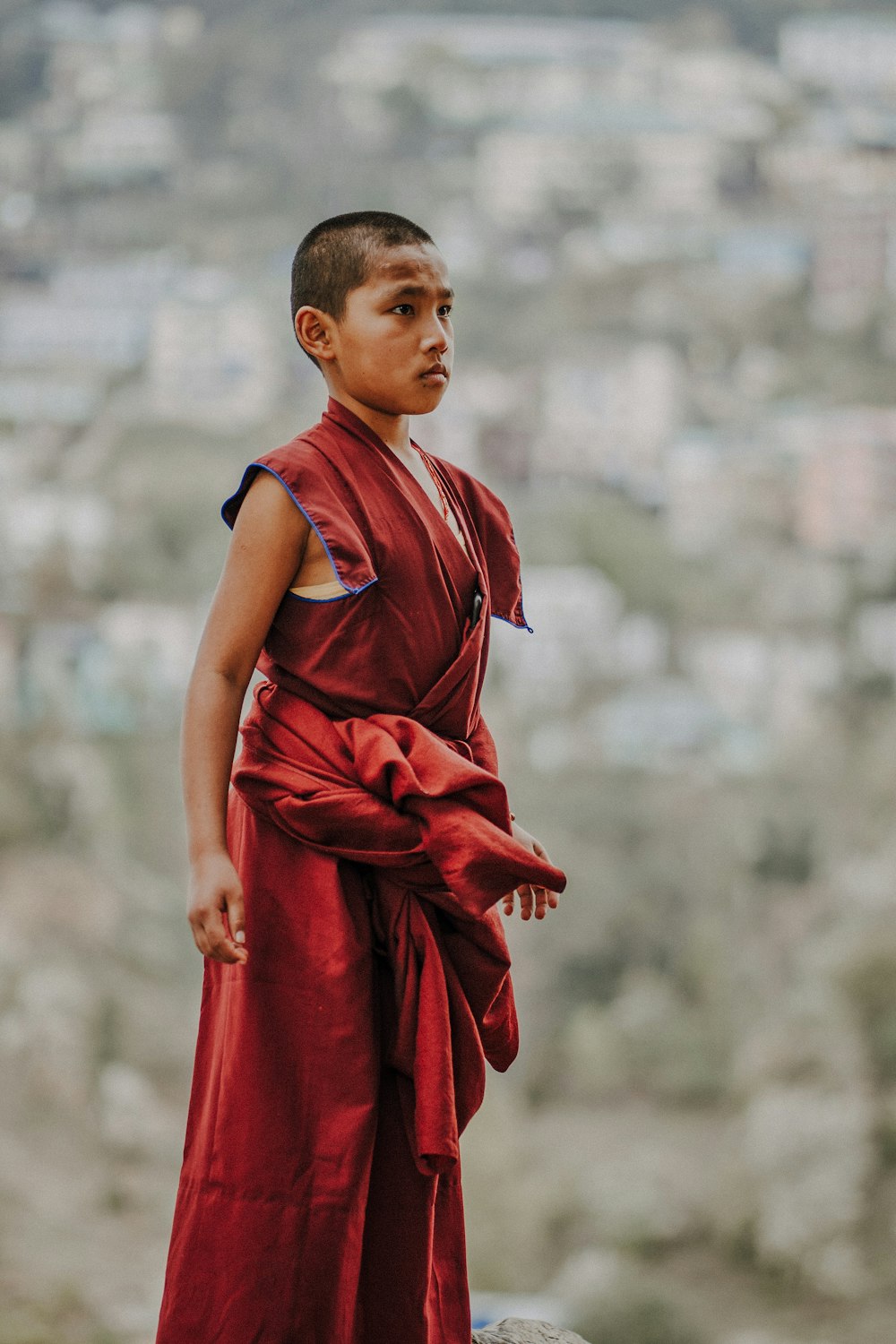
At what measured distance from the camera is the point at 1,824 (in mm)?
7965

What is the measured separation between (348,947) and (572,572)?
7.09 meters

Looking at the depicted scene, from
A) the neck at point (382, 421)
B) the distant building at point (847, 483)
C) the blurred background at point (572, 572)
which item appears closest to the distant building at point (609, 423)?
the blurred background at point (572, 572)

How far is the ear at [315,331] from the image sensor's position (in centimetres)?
117

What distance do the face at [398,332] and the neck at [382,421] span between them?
0.06 ft

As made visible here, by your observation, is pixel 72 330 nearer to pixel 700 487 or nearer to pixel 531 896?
pixel 700 487

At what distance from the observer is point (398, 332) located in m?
1.15

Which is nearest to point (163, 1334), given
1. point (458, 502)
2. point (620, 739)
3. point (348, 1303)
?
point (348, 1303)

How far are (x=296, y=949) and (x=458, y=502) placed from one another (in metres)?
0.38

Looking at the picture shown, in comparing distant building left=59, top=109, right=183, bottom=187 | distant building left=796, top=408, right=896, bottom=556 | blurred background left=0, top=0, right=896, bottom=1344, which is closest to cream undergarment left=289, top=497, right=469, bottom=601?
A: blurred background left=0, top=0, right=896, bottom=1344

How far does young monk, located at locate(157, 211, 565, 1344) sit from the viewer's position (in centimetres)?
112

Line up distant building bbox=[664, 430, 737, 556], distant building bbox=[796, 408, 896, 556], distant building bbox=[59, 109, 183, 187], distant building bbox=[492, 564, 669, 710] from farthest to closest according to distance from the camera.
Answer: distant building bbox=[59, 109, 183, 187] < distant building bbox=[664, 430, 737, 556] < distant building bbox=[796, 408, 896, 556] < distant building bbox=[492, 564, 669, 710]

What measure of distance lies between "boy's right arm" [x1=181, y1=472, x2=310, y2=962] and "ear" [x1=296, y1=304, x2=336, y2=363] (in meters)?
0.11

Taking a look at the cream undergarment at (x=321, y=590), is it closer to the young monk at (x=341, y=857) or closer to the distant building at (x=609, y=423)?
the young monk at (x=341, y=857)

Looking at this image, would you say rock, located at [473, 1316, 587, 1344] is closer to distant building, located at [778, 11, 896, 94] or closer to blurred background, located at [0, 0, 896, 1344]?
blurred background, located at [0, 0, 896, 1344]
